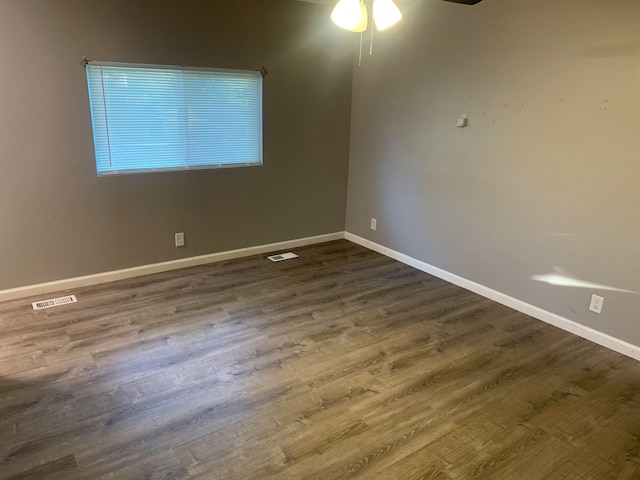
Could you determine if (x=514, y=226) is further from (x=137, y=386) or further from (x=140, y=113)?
(x=140, y=113)

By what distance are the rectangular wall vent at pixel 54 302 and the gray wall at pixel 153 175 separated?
218 millimetres

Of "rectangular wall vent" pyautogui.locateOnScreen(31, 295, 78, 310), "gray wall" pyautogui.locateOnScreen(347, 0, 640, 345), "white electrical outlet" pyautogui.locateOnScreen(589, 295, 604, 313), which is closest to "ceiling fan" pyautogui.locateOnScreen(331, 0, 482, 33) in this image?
"gray wall" pyautogui.locateOnScreen(347, 0, 640, 345)

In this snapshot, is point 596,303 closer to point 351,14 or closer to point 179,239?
point 351,14

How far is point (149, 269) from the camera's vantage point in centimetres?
391

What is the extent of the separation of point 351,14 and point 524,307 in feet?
7.87

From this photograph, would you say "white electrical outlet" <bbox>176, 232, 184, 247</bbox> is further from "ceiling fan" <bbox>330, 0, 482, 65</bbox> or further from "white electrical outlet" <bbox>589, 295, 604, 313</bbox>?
"white electrical outlet" <bbox>589, 295, 604, 313</bbox>

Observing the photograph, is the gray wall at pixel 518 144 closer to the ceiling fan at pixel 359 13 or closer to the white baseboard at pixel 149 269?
the white baseboard at pixel 149 269

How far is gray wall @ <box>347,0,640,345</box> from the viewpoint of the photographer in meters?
2.70

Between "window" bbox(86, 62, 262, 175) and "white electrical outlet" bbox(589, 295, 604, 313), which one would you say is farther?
"window" bbox(86, 62, 262, 175)

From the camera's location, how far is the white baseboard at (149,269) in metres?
3.41

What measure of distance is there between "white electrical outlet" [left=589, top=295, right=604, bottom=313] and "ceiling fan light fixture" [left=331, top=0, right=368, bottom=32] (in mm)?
2275

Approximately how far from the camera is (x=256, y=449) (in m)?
1.99

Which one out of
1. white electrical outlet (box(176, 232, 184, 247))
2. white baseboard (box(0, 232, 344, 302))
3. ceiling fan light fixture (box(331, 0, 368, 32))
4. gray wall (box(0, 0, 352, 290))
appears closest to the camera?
ceiling fan light fixture (box(331, 0, 368, 32))

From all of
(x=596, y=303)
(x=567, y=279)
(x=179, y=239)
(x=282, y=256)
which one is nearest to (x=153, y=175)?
(x=179, y=239)
